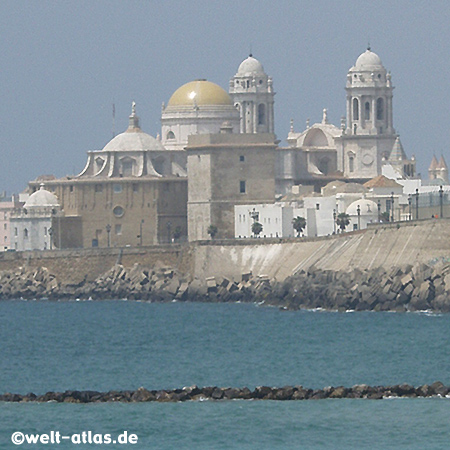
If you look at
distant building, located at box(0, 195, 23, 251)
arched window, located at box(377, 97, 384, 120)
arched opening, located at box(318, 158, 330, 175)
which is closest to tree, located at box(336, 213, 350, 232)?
arched opening, located at box(318, 158, 330, 175)

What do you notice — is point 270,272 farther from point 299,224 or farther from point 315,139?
point 315,139

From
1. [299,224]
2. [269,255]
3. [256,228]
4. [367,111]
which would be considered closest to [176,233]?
[256,228]

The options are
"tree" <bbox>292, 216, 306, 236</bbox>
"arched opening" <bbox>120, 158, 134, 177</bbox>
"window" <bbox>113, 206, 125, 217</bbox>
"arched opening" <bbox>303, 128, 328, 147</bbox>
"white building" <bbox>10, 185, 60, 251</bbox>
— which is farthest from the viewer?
"arched opening" <bbox>303, 128, 328, 147</bbox>

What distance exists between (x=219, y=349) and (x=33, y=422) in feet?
78.7

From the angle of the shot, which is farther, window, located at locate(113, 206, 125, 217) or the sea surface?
window, located at locate(113, 206, 125, 217)

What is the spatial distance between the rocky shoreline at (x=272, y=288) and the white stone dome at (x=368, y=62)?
27103 millimetres

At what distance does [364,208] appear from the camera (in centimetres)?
11912

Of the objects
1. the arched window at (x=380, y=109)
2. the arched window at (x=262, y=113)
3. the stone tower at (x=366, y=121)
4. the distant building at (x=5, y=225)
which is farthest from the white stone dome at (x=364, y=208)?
the distant building at (x=5, y=225)

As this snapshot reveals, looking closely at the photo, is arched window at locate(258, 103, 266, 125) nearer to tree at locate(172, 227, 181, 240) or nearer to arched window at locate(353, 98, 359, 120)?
arched window at locate(353, 98, 359, 120)

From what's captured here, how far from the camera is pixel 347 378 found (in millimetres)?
68438

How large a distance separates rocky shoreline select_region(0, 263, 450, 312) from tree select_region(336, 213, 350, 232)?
605 cm

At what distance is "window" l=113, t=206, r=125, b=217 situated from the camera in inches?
5133

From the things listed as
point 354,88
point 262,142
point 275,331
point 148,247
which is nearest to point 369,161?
point 354,88

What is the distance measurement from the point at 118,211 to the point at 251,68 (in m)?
19.5
